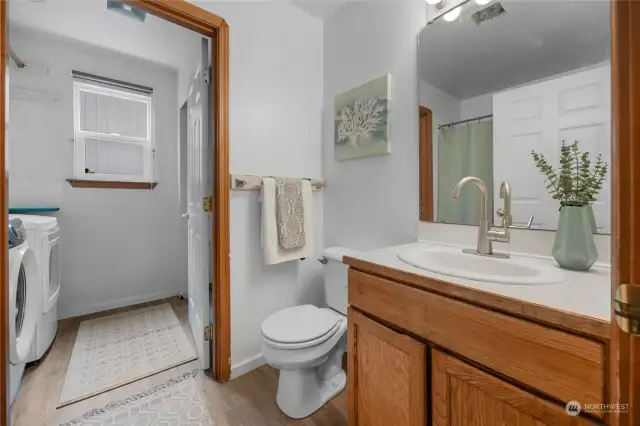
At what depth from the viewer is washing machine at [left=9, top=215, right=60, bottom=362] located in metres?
1.62

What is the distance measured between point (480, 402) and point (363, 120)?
1.40 m

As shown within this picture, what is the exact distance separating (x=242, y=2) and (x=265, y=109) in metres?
0.59

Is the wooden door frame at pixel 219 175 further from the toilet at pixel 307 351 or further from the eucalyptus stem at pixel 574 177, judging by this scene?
the eucalyptus stem at pixel 574 177

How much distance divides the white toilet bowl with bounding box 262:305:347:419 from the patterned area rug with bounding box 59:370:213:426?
0.39m

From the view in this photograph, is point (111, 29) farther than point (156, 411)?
Yes

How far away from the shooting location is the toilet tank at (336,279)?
5.22ft

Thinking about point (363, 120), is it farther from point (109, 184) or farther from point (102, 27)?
point (109, 184)

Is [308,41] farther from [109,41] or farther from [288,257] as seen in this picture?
[109,41]

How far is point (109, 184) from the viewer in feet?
8.24

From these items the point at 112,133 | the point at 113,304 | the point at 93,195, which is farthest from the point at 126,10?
the point at 113,304

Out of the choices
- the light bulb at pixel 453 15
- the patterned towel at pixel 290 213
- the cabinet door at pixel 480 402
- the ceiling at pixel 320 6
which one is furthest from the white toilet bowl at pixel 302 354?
the ceiling at pixel 320 6

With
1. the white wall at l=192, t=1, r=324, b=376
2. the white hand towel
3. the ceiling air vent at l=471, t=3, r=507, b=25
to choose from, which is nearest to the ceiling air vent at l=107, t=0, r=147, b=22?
the white wall at l=192, t=1, r=324, b=376

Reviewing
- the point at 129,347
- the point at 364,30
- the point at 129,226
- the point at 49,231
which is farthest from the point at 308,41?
the point at 129,347

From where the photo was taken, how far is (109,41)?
90.7 inches
